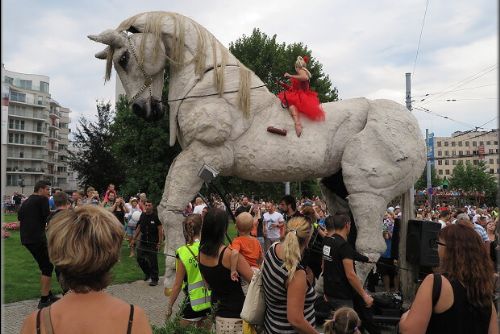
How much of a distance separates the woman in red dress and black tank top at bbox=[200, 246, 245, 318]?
82.1 inches

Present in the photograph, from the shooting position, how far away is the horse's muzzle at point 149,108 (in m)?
5.13

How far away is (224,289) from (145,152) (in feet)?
66.3

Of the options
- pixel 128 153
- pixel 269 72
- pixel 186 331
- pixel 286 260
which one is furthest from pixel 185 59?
pixel 269 72

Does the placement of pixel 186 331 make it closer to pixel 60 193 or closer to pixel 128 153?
pixel 60 193

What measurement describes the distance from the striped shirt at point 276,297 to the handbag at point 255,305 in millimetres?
56

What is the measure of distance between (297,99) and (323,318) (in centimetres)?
257

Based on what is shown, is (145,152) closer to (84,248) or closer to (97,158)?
(97,158)

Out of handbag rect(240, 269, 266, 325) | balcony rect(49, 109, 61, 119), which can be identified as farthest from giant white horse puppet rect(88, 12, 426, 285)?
balcony rect(49, 109, 61, 119)

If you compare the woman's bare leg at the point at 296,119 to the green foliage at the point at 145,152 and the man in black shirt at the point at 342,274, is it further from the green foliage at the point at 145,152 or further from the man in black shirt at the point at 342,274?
the green foliage at the point at 145,152

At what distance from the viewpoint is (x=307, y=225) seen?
3.49 m

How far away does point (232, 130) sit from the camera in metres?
5.15

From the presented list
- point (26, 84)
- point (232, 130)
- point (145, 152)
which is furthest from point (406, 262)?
point (26, 84)

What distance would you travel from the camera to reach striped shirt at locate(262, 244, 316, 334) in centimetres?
332

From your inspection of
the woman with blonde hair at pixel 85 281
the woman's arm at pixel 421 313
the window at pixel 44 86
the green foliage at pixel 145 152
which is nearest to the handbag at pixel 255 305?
the woman's arm at pixel 421 313
